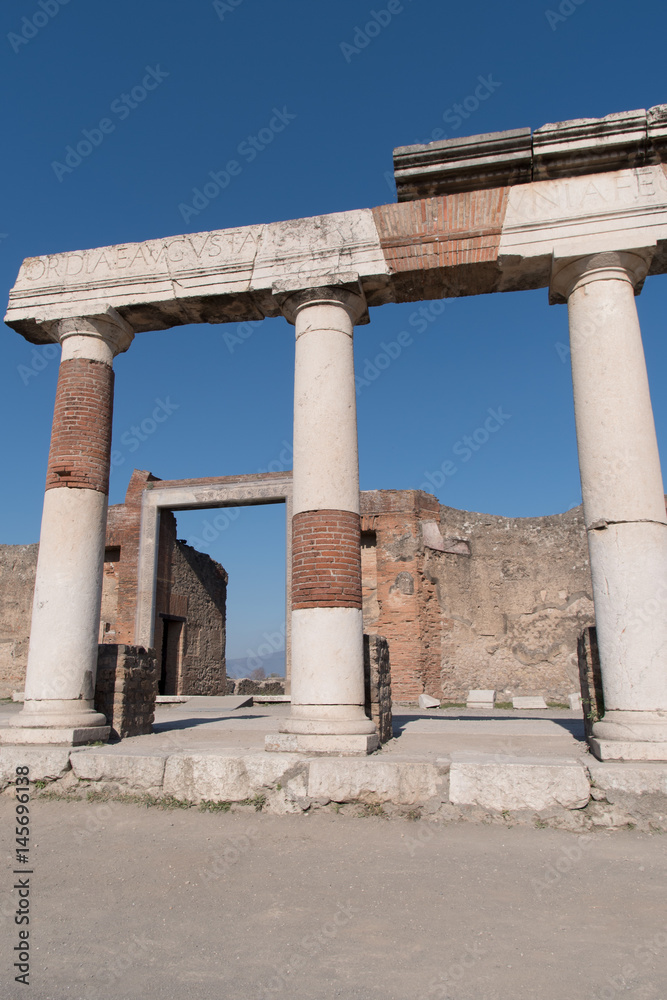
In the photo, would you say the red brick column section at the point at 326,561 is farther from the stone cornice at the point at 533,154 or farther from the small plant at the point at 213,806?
the stone cornice at the point at 533,154

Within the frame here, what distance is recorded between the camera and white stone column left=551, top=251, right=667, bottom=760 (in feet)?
18.0

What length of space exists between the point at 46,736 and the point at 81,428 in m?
3.22

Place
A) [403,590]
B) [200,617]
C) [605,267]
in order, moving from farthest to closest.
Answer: [200,617], [403,590], [605,267]

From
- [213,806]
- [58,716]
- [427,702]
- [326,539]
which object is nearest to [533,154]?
[326,539]

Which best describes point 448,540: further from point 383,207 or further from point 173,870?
point 173,870

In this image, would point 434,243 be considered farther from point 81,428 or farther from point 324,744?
point 324,744

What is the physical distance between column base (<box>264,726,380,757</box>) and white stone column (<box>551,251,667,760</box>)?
1897mm

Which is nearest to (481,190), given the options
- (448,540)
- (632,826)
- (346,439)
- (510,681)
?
(346,439)

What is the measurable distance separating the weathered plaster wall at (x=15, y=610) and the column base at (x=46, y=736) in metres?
13.8

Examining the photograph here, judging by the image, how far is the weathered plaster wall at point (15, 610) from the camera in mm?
19156

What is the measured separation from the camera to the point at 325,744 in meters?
5.74

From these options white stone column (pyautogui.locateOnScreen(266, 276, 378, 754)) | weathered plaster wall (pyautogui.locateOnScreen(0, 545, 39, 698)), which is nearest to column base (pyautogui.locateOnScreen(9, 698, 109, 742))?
white stone column (pyautogui.locateOnScreen(266, 276, 378, 754))

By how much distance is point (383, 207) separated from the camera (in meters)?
7.17

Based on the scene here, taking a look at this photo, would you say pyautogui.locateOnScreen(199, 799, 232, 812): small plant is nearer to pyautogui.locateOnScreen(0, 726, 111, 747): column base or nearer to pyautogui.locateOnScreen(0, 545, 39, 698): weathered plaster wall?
pyautogui.locateOnScreen(0, 726, 111, 747): column base
